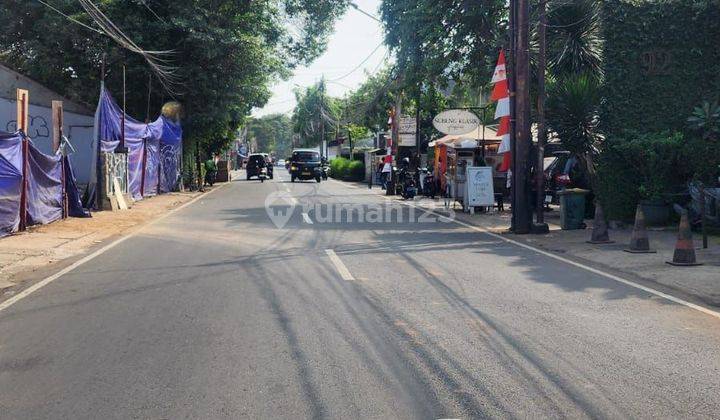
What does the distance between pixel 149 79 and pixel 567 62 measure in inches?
695

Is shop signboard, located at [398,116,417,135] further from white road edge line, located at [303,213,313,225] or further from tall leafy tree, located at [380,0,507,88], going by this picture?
white road edge line, located at [303,213,313,225]

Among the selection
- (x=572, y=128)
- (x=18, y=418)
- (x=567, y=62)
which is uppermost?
(x=567, y=62)

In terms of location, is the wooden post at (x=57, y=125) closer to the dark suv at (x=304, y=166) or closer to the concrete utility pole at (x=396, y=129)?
the concrete utility pole at (x=396, y=129)

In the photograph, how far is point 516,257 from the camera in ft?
38.2

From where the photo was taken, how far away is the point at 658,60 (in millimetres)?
16562

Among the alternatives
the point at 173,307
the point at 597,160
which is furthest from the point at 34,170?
the point at 597,160

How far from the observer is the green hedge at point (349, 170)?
5203cm

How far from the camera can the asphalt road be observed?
4.73m

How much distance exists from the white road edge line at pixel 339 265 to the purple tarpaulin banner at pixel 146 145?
11211 millimetres

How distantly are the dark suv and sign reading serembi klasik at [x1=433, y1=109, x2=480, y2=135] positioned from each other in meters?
23.7

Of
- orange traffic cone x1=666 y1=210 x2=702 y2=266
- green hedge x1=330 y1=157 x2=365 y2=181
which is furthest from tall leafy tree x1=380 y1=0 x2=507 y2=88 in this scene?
green hedge x1=330 y1=157 x2=365 y2=181

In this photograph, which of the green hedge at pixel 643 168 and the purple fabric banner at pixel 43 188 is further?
the purple fabric banner at pixel 43 188

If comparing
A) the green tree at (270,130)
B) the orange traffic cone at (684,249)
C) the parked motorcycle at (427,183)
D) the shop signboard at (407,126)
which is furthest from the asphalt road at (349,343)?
the green tree at (270,130)

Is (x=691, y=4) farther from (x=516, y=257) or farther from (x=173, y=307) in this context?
(x=173, y=307)
